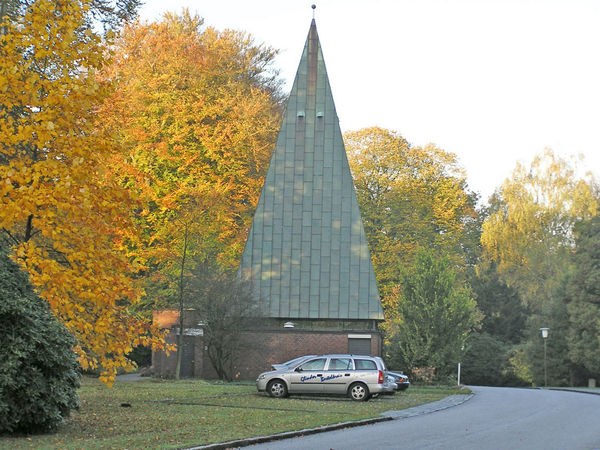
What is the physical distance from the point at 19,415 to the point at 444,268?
2653cm

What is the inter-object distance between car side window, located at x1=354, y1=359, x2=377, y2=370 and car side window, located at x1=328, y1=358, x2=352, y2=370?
0.24 m

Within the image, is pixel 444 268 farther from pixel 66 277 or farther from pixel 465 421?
pixel 66 277

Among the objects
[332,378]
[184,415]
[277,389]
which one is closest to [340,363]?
[332,378]

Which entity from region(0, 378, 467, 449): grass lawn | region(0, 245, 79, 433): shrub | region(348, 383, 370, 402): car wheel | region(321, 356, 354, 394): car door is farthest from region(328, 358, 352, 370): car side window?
region(0, 245, 79, 433): shrub

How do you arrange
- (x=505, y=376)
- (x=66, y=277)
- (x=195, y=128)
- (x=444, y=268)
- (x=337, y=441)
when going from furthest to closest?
(x=505, y=376) → (x=195, y=128) → (x=444, y=268) → (x=337, y=441) → (x=66, y=277)

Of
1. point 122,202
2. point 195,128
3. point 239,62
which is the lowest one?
point 122,202

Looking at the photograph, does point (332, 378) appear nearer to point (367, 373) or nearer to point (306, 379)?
point (306, 379)

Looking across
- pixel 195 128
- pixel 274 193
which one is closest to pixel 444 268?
pixel 274 193

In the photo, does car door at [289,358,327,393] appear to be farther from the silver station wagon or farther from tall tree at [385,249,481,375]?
tall tree at [385,249,481,375]

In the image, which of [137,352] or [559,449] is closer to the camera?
[559,449]

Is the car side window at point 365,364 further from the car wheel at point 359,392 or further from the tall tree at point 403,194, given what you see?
the tall tree at point 403,194

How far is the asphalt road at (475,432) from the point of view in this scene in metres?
14.3

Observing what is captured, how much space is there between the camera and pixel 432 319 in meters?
37.5

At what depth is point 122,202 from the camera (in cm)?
1582
